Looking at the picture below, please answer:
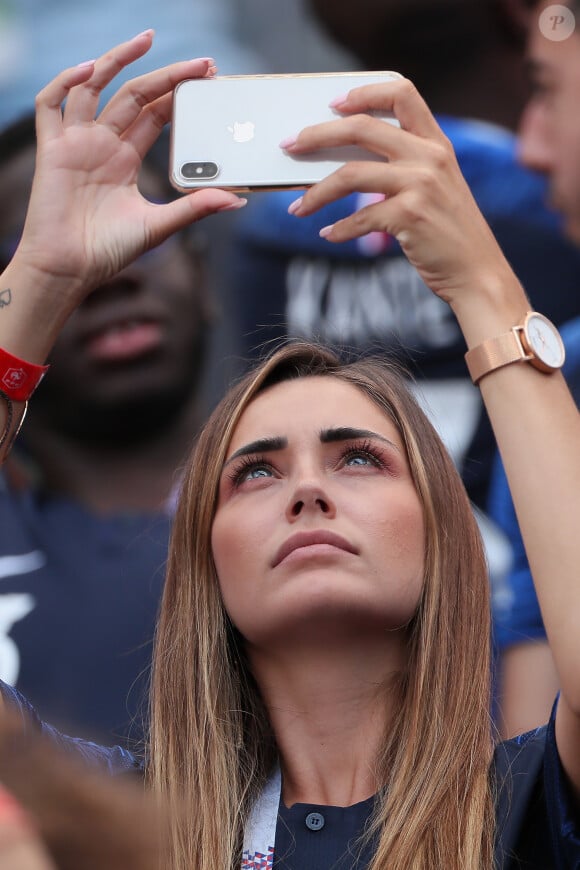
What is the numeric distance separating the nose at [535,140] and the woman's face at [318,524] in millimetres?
1105

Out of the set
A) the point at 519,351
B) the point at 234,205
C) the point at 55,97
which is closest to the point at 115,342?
the point at 55,97

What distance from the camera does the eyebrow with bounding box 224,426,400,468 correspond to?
2.08m

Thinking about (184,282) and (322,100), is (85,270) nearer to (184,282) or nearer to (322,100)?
(322,100)

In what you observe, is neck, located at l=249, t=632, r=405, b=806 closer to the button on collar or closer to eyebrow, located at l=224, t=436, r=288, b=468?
the button on collar

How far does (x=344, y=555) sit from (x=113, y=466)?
56.2 inches

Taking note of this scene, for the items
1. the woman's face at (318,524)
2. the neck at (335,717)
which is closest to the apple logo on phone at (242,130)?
the woman's face at (318,524)

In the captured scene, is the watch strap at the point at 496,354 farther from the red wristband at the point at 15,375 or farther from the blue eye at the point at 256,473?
the red wristband at the point at 15,375

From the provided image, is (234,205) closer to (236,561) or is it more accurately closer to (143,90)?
(143,90)

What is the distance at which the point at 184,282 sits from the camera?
322 centimetres

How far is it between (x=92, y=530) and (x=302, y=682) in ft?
4.23

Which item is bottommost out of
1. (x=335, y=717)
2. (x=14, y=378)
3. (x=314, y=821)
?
(x=314, y=821)

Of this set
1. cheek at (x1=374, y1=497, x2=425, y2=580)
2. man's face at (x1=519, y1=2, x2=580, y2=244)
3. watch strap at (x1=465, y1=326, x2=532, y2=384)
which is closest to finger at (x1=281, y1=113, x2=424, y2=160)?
watch strap at (x1=465, y1=326, x2=532, y2=384)

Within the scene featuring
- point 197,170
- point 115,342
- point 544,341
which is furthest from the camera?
point 115,342

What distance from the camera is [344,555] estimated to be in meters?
1.91
